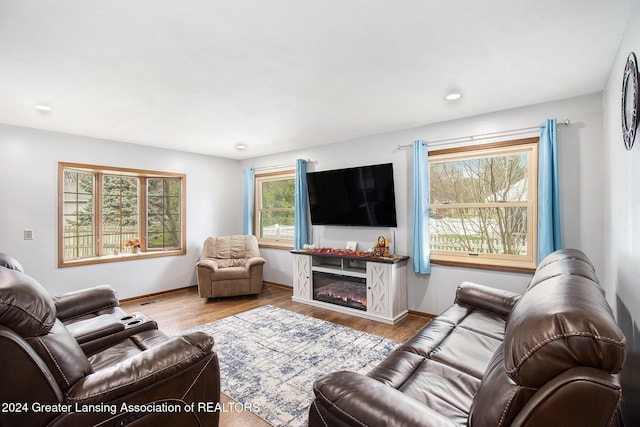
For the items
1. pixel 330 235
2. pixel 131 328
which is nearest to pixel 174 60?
pixel 131 328

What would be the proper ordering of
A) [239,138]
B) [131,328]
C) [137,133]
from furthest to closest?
1. [239,138]
2. [137,133]
3. [131,328]

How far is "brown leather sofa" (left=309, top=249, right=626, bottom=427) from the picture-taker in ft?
2.50

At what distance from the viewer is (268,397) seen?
7.30 ft

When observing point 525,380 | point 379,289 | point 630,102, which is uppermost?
point 630,102

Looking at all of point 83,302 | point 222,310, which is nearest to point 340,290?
point 222,310

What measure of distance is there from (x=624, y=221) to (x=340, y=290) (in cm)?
306

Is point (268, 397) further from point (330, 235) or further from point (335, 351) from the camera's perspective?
point (330, 235)

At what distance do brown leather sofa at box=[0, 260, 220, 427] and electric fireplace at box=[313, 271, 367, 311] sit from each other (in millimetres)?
2682

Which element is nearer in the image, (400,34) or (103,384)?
(103,384)

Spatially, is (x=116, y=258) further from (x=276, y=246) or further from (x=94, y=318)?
(x=94, y=318)

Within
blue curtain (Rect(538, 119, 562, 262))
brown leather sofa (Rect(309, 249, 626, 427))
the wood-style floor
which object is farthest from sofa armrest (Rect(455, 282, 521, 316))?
the wood-style floor

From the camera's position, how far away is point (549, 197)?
9.68 feet

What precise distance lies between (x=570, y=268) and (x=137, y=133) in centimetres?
488

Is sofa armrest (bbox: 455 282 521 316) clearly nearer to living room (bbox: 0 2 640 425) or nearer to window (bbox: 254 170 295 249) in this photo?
living room (bbox: 0 2 640 425)
